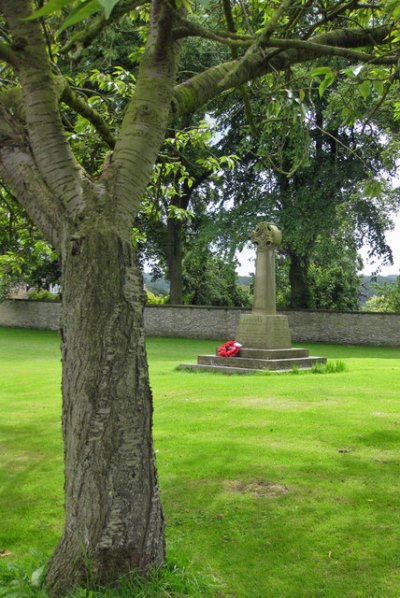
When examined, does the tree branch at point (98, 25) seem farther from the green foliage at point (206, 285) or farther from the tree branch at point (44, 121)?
the green foliage at point (206, 285)

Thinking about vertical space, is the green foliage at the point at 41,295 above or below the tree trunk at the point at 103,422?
above

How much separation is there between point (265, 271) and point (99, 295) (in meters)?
13.3

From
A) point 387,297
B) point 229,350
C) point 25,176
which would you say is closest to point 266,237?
point 229,350

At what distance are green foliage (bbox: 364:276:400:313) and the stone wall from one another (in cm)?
728

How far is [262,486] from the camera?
5223 mm

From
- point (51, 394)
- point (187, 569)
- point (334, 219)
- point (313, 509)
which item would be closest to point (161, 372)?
point (51, 394)

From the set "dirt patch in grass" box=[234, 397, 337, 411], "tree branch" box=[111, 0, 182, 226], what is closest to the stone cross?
"dirt patch in grass" box=[234, 397, 337, 411]

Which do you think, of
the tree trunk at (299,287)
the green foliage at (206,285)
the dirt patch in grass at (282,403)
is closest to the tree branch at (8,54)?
the dirt patch in grass at (282,403)

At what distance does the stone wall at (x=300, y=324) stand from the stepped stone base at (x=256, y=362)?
12.4 metres

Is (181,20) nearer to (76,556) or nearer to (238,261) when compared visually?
(76,556)

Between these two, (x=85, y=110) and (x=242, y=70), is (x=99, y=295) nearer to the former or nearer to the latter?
(x=85, y=110)

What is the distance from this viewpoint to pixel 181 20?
10.8 ft

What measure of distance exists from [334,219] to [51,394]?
18.8m

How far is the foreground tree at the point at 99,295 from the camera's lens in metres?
3.18
